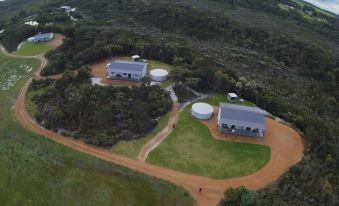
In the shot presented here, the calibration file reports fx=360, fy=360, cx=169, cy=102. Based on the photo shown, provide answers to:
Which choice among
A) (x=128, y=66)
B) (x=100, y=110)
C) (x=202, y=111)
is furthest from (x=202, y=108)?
(x=128, y=66)

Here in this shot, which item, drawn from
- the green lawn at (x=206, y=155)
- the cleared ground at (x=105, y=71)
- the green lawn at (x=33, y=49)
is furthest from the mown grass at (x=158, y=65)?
the green lawn at (x=33, y=49)

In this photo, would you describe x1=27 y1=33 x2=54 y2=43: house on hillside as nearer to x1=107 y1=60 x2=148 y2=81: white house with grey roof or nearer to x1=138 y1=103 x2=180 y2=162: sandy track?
x1=107 y1=60 x2=148 y2=81: white house with grey roof

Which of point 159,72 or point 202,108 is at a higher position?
point 202,108

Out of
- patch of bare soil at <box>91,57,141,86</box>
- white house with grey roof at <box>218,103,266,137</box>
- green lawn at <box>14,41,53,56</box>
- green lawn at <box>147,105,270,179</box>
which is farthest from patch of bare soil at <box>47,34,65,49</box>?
white house with grey roof at <box>218,103,266,137</box>

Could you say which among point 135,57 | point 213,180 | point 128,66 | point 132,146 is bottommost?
point 132,146

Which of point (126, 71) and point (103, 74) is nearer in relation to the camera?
point (126, 71)

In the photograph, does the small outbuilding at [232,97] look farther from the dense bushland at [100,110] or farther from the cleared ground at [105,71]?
the cleared ground at [105,71]

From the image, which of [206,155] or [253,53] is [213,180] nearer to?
[206,155]
